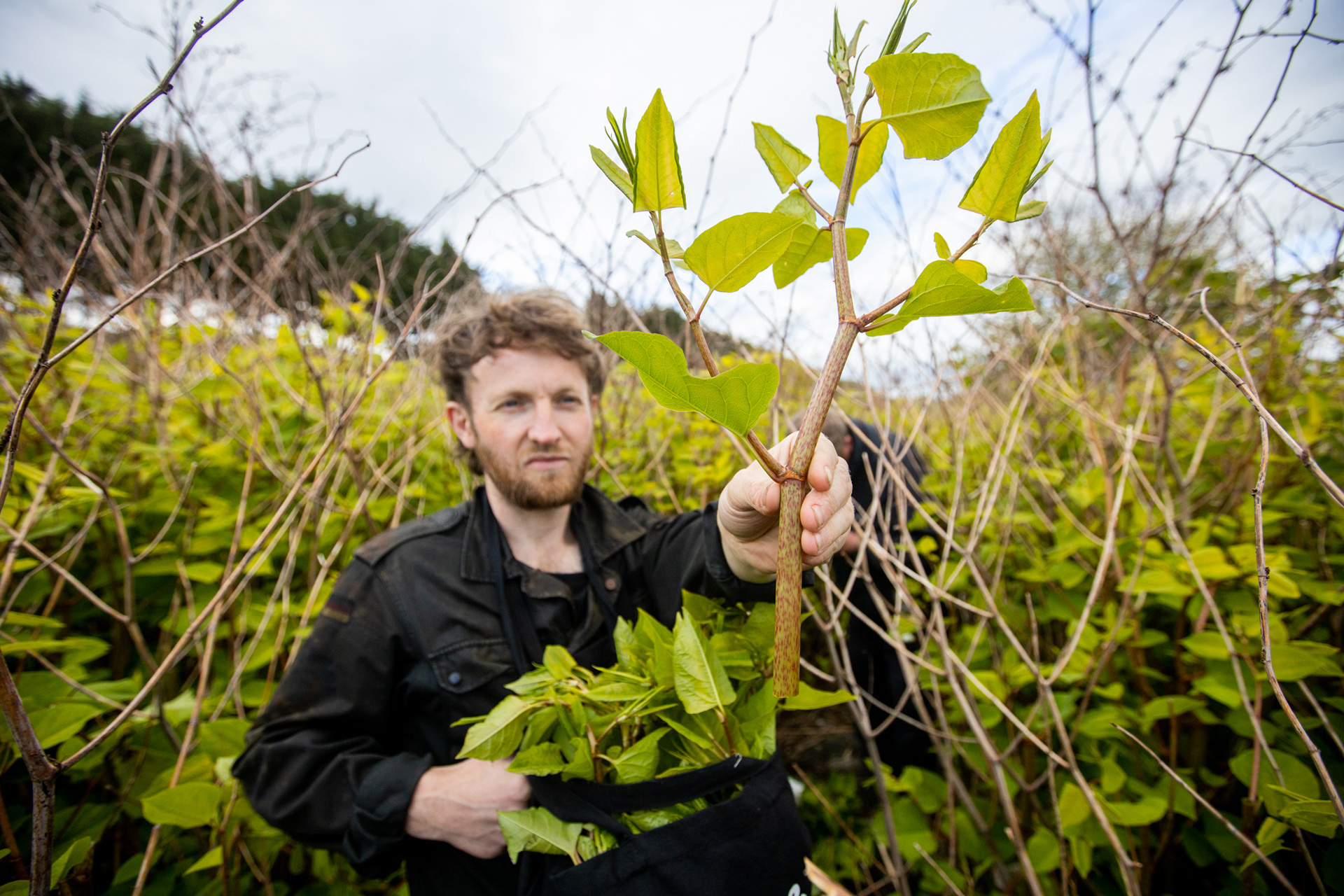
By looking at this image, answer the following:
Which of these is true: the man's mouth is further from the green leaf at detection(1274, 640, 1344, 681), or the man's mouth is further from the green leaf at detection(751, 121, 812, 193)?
the green leaf at detection(1274, 640, 1344, 681)

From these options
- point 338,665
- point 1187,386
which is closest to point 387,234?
point 338,665

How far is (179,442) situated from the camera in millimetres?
2211

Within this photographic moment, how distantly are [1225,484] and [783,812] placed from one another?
195 centimetres

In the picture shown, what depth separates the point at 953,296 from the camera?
19.2 inches

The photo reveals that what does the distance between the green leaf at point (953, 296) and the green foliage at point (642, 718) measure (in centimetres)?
51

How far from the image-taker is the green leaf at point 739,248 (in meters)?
0.52

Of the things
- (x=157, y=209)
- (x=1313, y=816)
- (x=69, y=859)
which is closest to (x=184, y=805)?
(x=69, y=859)

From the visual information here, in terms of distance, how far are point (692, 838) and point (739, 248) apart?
86cm

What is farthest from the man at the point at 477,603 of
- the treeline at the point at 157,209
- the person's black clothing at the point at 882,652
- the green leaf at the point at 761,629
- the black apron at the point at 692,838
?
the person's black clothing at the point at 882,652

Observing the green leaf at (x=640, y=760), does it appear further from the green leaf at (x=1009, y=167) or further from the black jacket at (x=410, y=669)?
the green leaf at (x=1009, y=167)

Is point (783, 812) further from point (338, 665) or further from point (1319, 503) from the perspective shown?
point (1319, 503)

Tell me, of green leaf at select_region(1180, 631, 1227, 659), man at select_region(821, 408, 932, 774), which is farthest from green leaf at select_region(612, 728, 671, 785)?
man at select_region(821, 408, 932, 774)

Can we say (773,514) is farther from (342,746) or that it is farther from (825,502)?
(342,746)

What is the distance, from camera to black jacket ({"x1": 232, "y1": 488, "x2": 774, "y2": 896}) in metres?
1.33
